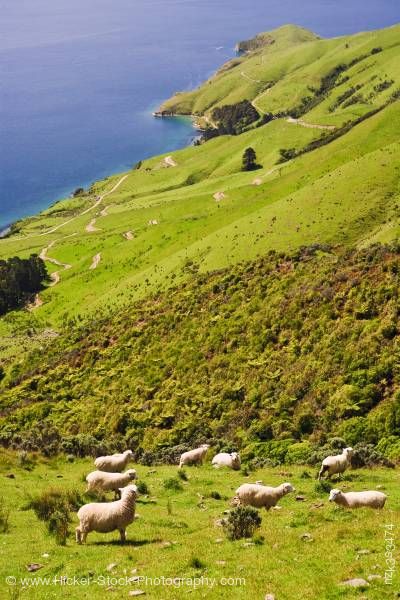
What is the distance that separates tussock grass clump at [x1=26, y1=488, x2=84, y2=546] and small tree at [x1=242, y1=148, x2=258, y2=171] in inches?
5749

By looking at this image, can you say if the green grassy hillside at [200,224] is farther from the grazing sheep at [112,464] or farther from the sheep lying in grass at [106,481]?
→ the sheep lying in grass at [106,481]

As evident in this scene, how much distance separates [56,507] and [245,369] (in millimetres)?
20679

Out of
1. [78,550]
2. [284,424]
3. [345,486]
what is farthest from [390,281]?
[78,550]

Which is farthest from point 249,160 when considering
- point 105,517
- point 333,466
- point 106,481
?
point 105,517

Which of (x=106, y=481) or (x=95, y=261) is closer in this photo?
(x=106, y=481)

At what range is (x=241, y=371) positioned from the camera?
38.2m

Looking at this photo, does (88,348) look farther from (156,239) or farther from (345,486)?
(156,239)

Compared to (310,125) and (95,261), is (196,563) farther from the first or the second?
(310,125)

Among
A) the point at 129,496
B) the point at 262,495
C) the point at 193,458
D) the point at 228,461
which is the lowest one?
the point at 193,458

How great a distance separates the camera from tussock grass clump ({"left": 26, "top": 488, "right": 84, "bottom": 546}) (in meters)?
17.0

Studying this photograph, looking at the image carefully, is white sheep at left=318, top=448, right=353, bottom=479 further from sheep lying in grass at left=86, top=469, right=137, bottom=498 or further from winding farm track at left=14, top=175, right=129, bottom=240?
winding farm track at left=14, top=175, right=129, bottom=240

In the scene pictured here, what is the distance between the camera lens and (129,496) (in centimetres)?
1664

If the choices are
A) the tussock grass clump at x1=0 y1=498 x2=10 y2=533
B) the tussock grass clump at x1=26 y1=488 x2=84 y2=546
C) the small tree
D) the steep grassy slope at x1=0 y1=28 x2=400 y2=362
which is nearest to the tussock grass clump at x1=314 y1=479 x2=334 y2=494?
the tussock grass clump at x1=26 y1=488 x2=84 y2=546

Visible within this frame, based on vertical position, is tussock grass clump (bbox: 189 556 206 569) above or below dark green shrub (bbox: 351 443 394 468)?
above
